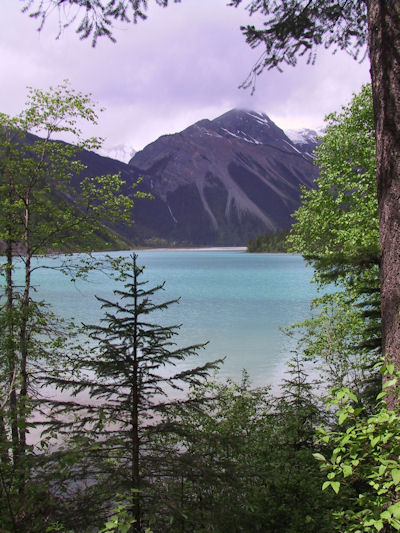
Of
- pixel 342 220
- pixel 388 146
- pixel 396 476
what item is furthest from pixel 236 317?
pixel 396 476

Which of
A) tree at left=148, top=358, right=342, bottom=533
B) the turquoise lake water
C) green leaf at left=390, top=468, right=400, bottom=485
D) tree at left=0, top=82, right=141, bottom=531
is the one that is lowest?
the turquoise lake water

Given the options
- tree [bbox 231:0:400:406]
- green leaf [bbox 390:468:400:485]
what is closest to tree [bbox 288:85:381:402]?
tree [bbox 231:0:400:406]

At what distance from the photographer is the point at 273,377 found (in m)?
20.9

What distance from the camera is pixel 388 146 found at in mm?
5062

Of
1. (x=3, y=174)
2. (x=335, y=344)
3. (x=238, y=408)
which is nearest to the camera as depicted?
(x=238, y=408)

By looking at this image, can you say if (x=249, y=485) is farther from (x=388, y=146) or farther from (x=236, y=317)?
(x=236, y=317)

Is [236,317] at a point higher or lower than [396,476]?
lower

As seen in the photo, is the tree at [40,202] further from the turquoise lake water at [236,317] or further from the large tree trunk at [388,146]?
the large tree trunk at [388,146]

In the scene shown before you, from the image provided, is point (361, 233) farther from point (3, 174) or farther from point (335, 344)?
point (3, 174)

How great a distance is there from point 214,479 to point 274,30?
747 centimetres

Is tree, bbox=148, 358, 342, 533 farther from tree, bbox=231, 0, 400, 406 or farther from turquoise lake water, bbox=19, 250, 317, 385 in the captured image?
turquoise lake water, bbox=19, 250, 317, 385

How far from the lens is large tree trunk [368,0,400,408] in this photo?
4.95m

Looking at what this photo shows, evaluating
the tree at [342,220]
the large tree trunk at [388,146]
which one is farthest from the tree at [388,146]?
the tree at [342,220]

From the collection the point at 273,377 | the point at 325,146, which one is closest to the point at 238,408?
the point at 273,377
